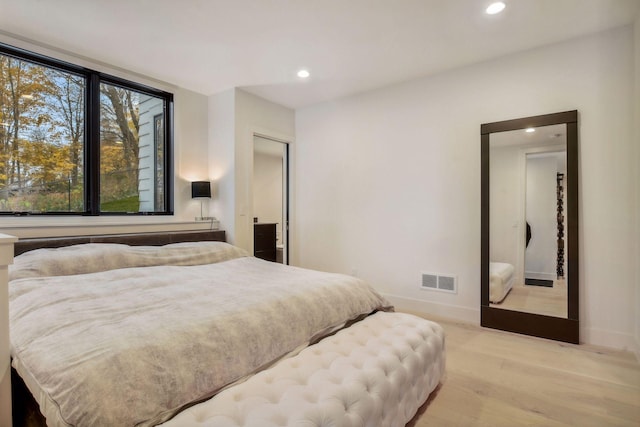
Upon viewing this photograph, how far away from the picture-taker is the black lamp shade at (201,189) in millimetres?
3781

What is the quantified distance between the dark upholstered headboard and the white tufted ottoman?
92.2 inches

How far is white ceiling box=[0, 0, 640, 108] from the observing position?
2334 millimetres

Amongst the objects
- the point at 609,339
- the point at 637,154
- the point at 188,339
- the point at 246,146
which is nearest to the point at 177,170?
the point at 246,146

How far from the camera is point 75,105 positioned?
10.3 ft

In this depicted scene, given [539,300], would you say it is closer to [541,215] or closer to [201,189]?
[541,215]

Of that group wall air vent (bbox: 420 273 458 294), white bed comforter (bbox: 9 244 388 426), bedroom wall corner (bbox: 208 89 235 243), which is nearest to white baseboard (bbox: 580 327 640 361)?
wall air vent (bbox: 420 273 458 294)

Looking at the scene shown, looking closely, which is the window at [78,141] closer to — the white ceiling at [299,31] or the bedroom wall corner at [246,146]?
the white ceiling at [299,31]

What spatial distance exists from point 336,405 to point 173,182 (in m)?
3.37

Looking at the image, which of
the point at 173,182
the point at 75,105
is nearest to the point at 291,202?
the point at 173,182

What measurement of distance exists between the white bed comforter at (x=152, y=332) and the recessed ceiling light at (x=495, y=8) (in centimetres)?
220

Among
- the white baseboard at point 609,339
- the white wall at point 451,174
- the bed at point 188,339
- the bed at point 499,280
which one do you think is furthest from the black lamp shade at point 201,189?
the white baseboard at point 609,339

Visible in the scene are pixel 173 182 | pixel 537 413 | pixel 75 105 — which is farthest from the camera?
pixel 173 182

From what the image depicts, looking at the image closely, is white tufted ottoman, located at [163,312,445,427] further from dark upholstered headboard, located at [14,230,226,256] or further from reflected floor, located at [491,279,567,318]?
dark upholstered headboard, located at [14,230,226,256]

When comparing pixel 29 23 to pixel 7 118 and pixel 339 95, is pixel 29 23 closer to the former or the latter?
pixel 7 118
